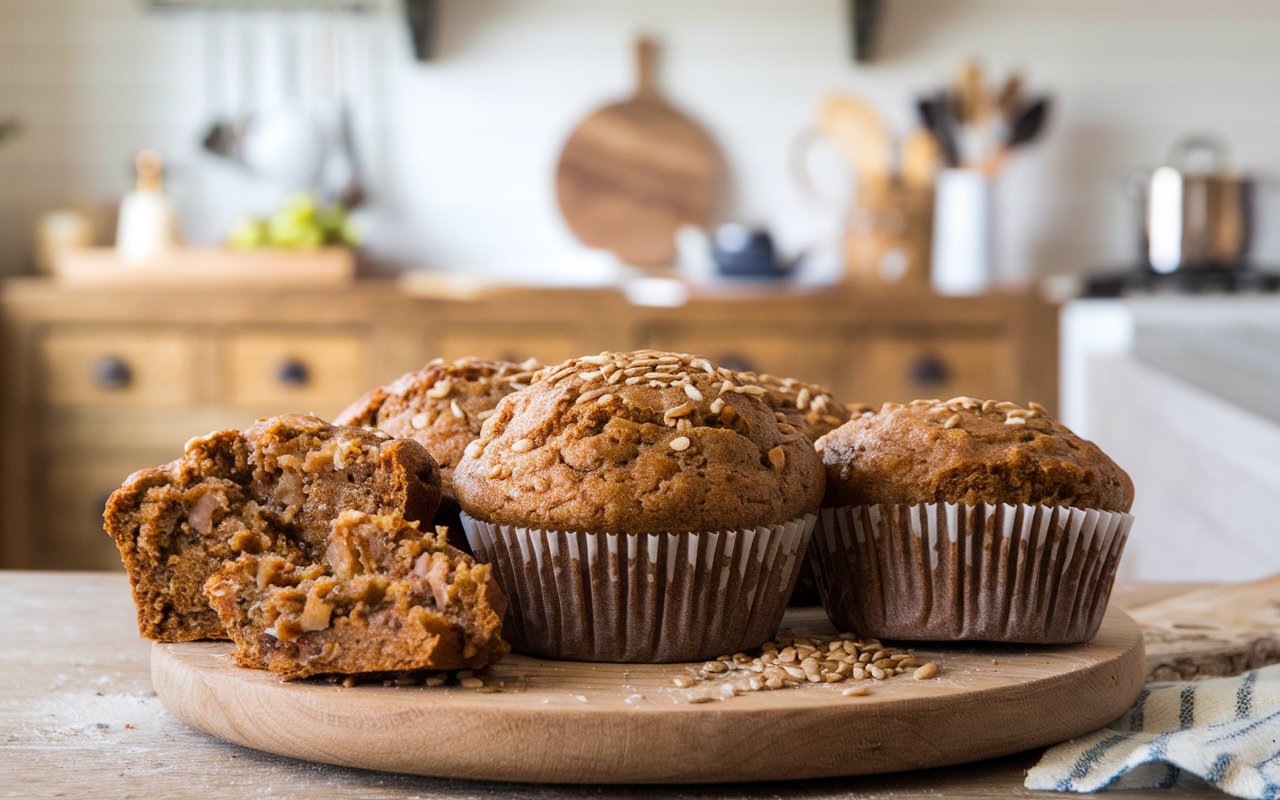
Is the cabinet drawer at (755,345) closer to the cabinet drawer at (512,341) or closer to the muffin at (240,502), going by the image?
the cabinet drawer at (512,341)

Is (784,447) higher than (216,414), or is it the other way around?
(784,447)

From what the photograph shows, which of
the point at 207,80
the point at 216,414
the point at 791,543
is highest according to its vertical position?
the point at 207,80

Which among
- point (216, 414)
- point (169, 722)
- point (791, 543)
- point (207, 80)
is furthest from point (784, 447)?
point (207, 80)

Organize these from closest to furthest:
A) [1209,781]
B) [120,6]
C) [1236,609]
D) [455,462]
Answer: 1. [1209,781]
2. [455,462]
3. [1236,609]
4. [120,6]

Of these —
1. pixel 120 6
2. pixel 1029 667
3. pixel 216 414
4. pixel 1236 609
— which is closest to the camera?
pixel 1029 667

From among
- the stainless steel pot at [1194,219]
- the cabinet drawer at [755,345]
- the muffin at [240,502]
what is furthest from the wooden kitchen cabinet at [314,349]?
the muffin at [240,502]

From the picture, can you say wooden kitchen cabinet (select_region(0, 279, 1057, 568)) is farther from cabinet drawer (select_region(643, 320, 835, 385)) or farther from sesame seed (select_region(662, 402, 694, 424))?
sesame seed (select_region(662, 402, 694, 424))

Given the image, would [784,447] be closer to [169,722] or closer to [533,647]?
[533,647]
